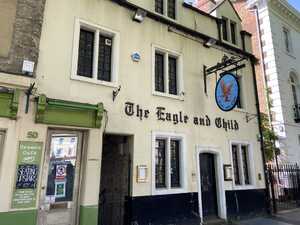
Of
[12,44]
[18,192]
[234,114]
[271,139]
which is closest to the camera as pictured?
[18,192]

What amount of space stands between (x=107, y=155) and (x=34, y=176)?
129 inches

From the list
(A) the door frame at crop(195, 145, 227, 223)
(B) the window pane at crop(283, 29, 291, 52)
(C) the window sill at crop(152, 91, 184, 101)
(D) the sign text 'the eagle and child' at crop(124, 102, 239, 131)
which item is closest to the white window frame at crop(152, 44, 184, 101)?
(C) the window sill at crop(152, 91, 184, 101)

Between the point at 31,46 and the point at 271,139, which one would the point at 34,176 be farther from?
the point at 271,139

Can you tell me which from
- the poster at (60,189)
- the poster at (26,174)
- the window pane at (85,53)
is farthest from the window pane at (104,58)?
the poster at (60,189)

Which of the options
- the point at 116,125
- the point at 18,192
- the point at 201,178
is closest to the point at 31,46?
the point at 116,125

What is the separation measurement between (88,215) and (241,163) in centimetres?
664

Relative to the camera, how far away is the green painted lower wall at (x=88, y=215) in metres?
6.30

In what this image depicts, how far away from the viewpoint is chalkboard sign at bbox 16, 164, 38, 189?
223 inches

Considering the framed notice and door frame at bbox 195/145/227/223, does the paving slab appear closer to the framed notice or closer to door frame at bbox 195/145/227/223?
door frame at bbox 195/145/227/223

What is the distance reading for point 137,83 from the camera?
805 centimetres

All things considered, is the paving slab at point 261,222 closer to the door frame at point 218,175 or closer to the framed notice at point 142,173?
the door frame at point 218,175

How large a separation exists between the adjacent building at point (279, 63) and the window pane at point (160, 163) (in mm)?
7990

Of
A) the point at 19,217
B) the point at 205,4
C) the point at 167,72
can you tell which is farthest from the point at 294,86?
the point at 19,217

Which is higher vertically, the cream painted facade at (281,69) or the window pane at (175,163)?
the cream painted facade at (281,69)
